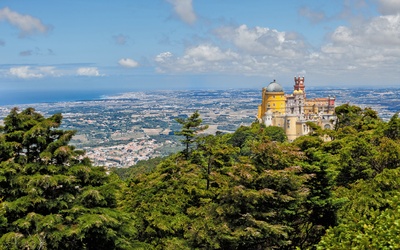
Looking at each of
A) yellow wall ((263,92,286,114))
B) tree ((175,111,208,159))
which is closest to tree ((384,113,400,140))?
tree ((175,111,208,159))

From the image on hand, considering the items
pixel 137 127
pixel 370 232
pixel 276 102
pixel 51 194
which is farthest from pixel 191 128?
pixel 137 127

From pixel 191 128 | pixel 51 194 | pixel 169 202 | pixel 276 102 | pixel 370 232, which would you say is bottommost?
pixel 169 202

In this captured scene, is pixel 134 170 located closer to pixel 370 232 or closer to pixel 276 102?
pixel 276 102

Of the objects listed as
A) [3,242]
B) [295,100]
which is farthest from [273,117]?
[3,242]

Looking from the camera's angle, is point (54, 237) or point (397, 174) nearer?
point (54, 237)

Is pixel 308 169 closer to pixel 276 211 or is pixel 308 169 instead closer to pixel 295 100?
pixel 276 211

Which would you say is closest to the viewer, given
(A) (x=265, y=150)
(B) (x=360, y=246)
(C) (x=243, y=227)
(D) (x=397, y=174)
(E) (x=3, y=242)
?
(B) (x=360, y=246)

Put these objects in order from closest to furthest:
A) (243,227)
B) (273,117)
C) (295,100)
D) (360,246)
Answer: (360,246), (243,227), (273,117), (295,100)
